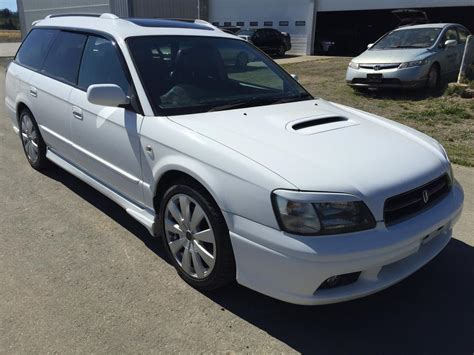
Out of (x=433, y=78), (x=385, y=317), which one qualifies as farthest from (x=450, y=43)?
(x=385, y=317)

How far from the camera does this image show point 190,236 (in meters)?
3.06

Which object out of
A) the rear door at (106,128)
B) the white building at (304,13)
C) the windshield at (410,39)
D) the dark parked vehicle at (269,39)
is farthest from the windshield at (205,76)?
the white building at (304,13)

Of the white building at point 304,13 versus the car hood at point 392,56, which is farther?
the white building at point 304,13

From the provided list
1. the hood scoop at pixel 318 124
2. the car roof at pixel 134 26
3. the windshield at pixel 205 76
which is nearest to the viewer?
the hood scoop at pixel 318 124

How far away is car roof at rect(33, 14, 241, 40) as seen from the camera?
3.77 metres

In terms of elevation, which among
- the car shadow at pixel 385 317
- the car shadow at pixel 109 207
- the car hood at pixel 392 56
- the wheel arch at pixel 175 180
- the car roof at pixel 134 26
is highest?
the car roof at pixel 134 26

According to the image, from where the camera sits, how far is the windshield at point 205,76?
3400mm

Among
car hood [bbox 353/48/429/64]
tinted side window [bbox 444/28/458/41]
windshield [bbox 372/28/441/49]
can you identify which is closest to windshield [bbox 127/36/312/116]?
car hood [bbox 353/48/429/64]

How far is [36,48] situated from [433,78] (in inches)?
339

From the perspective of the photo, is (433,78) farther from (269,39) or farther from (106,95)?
(269,39)

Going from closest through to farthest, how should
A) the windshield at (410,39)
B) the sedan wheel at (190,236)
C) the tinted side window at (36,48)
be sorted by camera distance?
the sedan wheel at (190,236), the tinted side window at (36,48), the windshield at (410,39)

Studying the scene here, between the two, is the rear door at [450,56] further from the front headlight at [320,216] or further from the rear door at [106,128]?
the front headlight at [320,216]

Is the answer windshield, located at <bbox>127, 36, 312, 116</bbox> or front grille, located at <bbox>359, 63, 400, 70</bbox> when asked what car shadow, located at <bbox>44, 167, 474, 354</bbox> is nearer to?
windshield, located at <bbox>127, 36, 312, 116</bbox>

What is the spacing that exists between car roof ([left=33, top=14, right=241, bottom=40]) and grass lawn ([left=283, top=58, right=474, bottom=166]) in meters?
3.77
